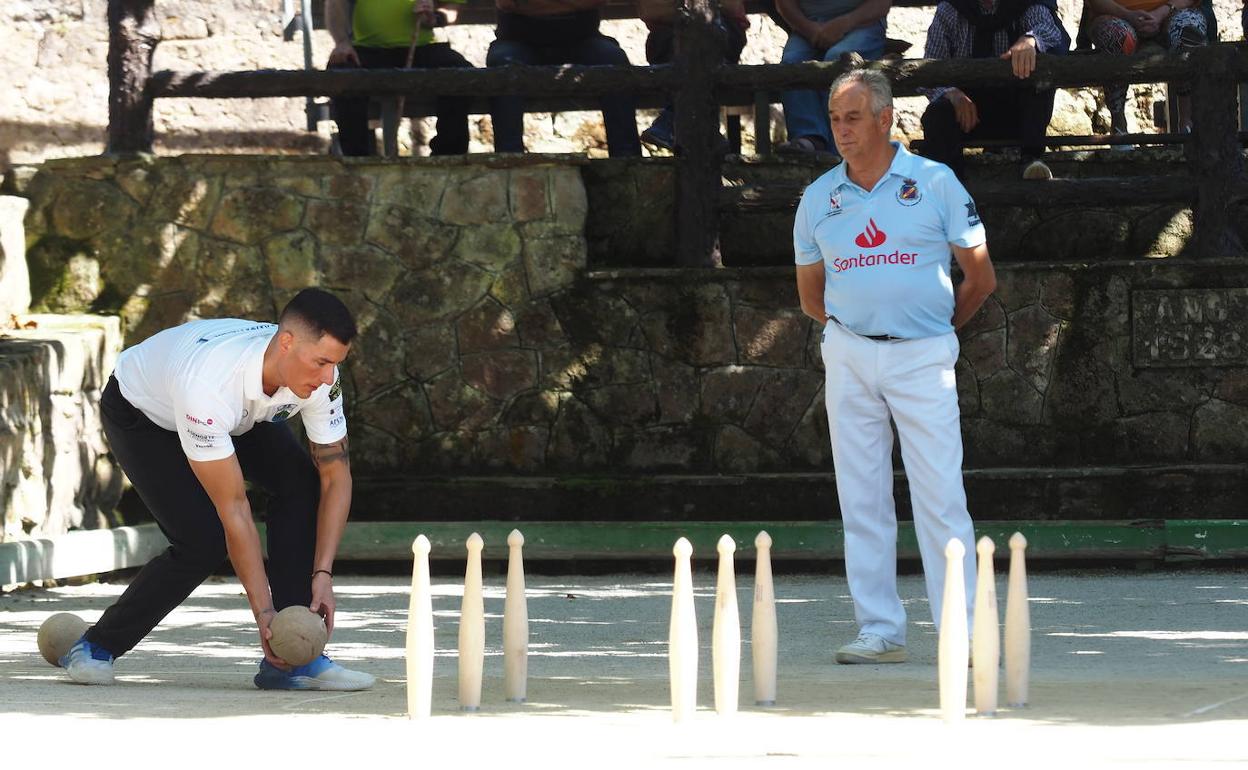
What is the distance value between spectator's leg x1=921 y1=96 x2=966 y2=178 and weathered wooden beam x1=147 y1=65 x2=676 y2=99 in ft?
4.26

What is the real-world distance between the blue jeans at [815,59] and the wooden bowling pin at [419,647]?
209 inches

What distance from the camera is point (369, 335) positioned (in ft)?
31.1

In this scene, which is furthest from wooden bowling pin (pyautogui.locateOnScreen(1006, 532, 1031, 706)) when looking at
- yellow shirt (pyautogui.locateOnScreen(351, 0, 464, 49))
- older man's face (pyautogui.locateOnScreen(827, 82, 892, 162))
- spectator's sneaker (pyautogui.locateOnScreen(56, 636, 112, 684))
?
yellow shirt (pyautogui.locateOnScreen(351, 0, 464, 49))

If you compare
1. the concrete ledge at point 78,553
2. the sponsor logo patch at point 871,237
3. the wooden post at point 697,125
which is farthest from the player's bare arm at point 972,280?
the concrete ledge at point 78,553

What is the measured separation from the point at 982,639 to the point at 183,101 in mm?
8625

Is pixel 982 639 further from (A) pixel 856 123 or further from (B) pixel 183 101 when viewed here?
(B) pixel 183 101

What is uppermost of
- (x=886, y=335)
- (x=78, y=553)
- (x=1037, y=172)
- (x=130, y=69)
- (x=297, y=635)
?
(x=130, y=69)

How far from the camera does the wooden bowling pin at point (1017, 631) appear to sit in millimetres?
4938

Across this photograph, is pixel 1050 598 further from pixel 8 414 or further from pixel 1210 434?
pixel 8 414

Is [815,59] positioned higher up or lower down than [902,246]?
higher up

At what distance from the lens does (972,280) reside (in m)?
6.12

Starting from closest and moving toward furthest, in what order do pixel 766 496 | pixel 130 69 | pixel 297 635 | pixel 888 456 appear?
pixel 297 635 → pixel 888 456 → pixel 766 496 → pixel 130 69

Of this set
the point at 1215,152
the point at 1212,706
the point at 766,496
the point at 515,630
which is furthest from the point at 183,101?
the point at 1212,706

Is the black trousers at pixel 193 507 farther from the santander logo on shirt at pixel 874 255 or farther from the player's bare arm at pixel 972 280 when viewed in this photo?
the player's bare arm at pixel 972 280
